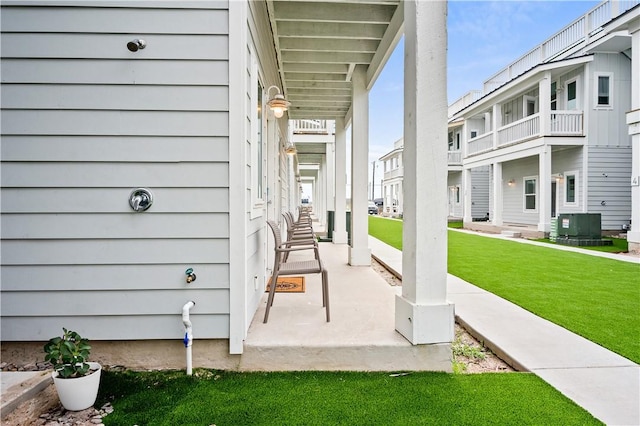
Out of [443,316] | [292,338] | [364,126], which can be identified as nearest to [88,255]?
[292,338]

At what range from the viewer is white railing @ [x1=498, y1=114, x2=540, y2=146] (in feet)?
35.9

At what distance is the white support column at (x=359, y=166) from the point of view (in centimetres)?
542

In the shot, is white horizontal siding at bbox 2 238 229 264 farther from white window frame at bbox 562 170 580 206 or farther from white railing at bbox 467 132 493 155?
white railing at bbox 467 132 493 155

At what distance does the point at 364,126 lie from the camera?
17.9 ft

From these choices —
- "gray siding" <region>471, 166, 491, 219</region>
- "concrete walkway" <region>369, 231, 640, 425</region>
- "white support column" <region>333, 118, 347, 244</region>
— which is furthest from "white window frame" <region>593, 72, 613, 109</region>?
"concrete walkway" <region>369, 231, 640, 425</region>

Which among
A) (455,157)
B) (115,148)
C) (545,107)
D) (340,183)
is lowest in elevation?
(115,148)

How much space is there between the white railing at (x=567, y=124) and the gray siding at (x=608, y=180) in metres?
0.72

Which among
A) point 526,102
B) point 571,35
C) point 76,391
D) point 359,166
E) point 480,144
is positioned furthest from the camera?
point 480,144

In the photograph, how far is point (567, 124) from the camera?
10.7 meters

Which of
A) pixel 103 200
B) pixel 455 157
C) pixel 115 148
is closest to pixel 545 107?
pixel 455 157

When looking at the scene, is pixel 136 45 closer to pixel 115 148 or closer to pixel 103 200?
pixel 115 148

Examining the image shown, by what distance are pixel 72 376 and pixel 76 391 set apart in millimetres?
84

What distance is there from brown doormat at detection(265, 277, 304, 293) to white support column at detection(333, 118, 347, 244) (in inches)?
148

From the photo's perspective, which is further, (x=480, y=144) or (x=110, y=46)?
(x=480, y=144)
